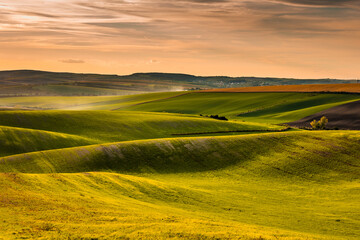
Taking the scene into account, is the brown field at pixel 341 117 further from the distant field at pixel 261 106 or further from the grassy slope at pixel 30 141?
the grassy slope at pixel 30 141

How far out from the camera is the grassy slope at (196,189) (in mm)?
28219

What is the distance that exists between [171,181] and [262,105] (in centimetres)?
12285

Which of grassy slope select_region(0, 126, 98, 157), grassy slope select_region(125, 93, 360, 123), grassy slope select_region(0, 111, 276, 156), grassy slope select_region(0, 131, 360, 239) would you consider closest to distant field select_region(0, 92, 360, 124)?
grassy slope select_region(125, 93, 360, 123)

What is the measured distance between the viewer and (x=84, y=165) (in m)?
59.1

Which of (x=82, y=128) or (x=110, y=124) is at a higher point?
(x=110, y=124)

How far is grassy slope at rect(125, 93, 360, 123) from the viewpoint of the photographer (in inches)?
5733

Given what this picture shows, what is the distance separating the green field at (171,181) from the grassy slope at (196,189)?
15 cm

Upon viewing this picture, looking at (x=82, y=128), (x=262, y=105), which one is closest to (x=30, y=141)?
(x=82, y=128)

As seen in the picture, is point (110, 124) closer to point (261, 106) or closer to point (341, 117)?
point (341, 117)

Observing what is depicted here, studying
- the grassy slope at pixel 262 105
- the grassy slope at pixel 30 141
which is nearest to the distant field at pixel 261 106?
the grassy slope at pixel 262 105

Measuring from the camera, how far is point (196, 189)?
49969 millimetres

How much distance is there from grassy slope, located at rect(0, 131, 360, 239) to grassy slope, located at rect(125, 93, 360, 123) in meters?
60.9

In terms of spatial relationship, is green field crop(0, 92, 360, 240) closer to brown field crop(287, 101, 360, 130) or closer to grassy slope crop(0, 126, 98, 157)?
grassy slope crop(0, 126, 98, 157)

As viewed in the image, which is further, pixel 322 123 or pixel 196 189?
pixel 322 123
